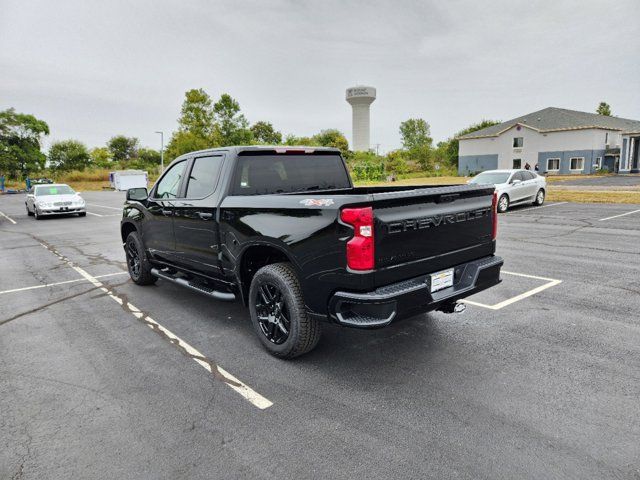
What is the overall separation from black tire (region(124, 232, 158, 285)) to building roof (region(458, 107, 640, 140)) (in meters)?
50.1

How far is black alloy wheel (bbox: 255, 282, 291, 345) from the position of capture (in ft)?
12.7

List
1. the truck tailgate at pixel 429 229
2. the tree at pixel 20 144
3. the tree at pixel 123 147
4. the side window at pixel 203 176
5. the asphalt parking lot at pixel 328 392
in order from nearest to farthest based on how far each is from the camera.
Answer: the asphalt parking lot at pixel 328 392, the truck tailgate at pixel 429 229, the side window at pixel 203 176, the tree at pixel 20 144, the tree at pixel 123 147

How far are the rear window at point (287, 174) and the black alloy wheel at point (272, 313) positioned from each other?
3.74 ft

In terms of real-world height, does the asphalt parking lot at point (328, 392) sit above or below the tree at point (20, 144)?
below

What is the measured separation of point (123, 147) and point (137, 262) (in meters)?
113

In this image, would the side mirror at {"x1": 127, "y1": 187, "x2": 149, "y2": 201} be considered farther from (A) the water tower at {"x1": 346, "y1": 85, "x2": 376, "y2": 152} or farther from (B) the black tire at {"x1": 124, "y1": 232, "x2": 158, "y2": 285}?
(A) the water tower at {"x1": 346, "y1": 85, "x2": 376, "y2": 152}

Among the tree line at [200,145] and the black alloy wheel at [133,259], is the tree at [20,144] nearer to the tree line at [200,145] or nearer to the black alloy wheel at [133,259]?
the tree line at [200,145]

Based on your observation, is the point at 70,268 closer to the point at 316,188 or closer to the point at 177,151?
the point at 316,188

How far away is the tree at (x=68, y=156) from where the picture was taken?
75.1m

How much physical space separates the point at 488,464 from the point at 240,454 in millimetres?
1482

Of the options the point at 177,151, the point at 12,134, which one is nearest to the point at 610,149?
the point at 177,151

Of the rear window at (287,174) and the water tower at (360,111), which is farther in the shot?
the water tower at (360,111)

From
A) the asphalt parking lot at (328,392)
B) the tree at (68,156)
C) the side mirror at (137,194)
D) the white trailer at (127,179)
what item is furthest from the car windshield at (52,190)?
the tree at (68,156)

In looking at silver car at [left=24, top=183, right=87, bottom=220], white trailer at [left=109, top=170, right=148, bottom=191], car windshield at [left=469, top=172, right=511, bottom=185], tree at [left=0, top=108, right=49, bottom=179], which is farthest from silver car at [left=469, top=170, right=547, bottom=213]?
tree at [left=0, top=108, right=49, bottom=179]
